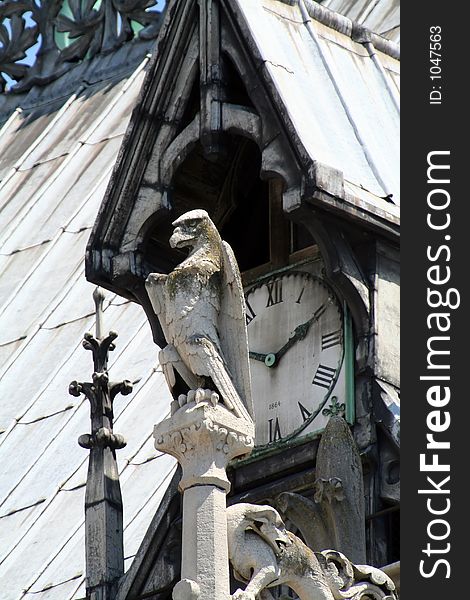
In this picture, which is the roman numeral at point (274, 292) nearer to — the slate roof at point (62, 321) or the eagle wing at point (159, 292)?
the slate roof at point (62, 321)

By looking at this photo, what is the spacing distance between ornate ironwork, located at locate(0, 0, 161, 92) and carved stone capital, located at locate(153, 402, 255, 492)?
2060 cm

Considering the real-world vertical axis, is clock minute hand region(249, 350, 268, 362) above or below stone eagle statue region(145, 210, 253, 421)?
above

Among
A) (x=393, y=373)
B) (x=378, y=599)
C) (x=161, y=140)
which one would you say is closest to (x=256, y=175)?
(x=161, y=140)

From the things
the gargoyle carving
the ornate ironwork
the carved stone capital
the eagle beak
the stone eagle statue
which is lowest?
the gargoyle carving

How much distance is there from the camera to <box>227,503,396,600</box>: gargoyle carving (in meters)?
21.0

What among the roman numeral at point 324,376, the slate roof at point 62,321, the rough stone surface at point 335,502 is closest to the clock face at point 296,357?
the roman numeral at point 324,376

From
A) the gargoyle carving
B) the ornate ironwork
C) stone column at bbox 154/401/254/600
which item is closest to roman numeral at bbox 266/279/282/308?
the gargoyle carving

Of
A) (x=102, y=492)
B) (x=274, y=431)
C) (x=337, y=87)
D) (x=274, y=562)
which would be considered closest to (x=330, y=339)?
(x=274, y=431)

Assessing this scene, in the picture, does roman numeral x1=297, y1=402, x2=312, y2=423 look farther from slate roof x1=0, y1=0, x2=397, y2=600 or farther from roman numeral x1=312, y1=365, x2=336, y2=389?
slate roof x1=0, y1=0, x2=397, y2=600

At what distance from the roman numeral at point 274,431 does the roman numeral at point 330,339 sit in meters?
0.67

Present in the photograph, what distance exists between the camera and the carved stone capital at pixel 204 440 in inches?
821

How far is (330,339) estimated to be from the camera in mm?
26562

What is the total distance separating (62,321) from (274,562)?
50.6ft

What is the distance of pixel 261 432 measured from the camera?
26688mm
